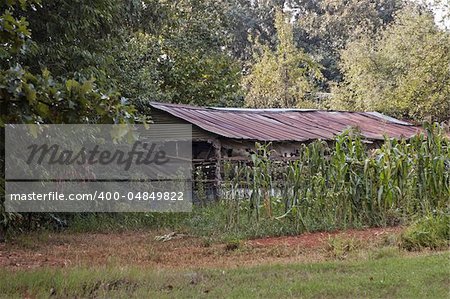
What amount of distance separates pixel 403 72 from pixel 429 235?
2246cm

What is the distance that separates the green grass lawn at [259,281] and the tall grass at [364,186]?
2.78 m

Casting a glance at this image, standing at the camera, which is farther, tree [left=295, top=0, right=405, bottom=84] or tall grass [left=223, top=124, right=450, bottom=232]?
tree [left=295, top=0, right=405, bottom=84]

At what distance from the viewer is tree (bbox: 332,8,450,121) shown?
80.7 feet

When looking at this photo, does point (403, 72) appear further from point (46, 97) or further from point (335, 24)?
point (46, 97)

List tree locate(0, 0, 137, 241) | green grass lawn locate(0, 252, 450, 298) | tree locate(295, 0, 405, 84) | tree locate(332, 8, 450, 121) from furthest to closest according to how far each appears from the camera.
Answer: tree locate(295, 0, 405, 84) → tree locate(332, 8, 450, 121) → green grass lawn locate(0, 252, 450, 298) → tree locate(0, 0, 137, 241)

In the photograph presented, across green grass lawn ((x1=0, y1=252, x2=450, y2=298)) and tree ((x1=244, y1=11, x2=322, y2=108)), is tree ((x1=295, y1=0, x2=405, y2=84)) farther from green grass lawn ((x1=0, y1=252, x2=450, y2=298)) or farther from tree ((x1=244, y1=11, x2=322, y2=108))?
green grass lawn ((x1=0, y1=252, x2=450, y2=298))

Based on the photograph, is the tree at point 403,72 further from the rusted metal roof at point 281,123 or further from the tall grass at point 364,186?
the tall grass at point 364,186

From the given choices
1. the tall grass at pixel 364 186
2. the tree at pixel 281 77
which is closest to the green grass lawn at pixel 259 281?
the tall grass at pixel 364 186

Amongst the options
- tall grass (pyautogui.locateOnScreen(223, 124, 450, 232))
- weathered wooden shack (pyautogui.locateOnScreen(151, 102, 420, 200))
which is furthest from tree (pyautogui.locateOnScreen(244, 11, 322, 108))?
tall grass (pyautogui.locateOnScreen(223, 124, 450, 232))

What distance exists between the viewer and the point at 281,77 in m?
31.1

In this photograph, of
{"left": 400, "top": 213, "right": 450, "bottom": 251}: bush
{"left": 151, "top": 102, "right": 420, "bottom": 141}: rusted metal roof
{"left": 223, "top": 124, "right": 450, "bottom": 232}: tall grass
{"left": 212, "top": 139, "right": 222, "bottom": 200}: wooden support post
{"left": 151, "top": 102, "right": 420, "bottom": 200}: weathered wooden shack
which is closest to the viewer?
{"left": 400, "top": 213, "right": 450, "bottom": 251}: bush

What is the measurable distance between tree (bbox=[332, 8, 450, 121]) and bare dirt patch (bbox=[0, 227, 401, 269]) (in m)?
18.0

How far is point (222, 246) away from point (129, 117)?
14.4ft

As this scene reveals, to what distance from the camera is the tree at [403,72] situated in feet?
80.7
